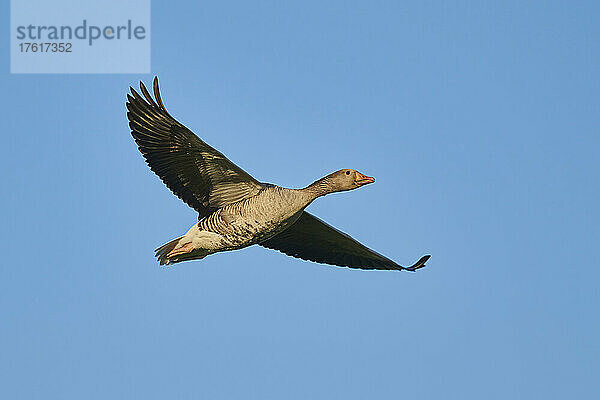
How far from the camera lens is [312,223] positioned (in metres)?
18.4

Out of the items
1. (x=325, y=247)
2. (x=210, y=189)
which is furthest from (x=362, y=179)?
(x=325, y=247)

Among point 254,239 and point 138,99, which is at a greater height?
point 138,99

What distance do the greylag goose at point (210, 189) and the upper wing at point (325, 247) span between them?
6.47ft

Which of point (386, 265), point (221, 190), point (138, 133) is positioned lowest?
point (386, 265)

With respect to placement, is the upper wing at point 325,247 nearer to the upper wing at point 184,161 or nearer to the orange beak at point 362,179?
the orange beak at point 362,179

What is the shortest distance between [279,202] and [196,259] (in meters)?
2.19

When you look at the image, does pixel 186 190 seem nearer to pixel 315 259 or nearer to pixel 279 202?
pixel 279 202

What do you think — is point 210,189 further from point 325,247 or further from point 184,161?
point 325,247

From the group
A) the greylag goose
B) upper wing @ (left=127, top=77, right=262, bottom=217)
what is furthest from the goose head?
upper wing @ (left=127, top=77, right=262, bottom=217)

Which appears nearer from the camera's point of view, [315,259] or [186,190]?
[186,190]

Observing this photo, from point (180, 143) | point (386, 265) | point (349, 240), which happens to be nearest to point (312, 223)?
point (349, 240)

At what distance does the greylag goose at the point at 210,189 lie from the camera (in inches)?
637

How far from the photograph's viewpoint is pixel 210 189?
663 inches

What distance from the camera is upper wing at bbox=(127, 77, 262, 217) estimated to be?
16266 millimetres
